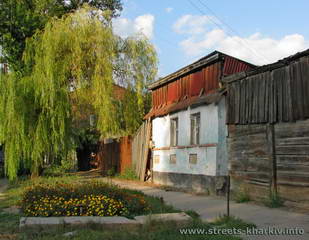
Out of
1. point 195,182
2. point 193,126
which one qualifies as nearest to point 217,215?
point 195,182

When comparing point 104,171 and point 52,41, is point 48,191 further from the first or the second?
point 104,171

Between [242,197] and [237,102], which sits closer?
[242,197]

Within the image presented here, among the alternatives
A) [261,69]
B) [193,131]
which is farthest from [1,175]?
[261,69]

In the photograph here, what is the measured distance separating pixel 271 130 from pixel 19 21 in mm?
16221

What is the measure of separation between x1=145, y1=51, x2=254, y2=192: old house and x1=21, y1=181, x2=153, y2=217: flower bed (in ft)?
15.1

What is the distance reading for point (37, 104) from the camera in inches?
659

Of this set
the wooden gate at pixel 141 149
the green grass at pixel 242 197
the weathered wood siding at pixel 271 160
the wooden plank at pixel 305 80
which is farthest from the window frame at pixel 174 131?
the wooden plank at pixel 305 80

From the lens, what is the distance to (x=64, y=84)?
58.0ft

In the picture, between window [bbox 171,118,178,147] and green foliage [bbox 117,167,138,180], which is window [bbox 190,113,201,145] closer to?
window [bbox 171,118,178,147]

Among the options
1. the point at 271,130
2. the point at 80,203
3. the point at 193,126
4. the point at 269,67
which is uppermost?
the point at 269,67

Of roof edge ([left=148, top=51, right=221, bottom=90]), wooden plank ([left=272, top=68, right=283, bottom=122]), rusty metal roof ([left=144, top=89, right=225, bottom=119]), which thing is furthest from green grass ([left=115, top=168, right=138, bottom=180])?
wooden plank ([left=272, top=68, right=283, bottom=122])

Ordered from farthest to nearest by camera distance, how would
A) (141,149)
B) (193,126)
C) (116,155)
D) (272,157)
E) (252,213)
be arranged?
(116,155), (141,149), (193,126), (272,157), (252,213)

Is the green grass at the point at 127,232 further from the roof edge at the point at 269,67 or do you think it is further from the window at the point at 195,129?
the window at the point at 195,129

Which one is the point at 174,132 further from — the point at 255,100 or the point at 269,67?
the point at 269,67
